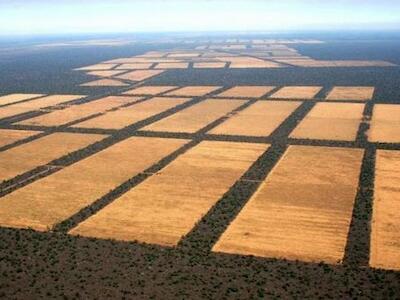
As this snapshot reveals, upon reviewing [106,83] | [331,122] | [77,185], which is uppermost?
[77,185]

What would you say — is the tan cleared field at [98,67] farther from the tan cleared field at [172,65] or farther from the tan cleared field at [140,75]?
→ the tan cleared field at [140,75]

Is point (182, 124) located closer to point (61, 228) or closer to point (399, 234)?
point (61, 228)

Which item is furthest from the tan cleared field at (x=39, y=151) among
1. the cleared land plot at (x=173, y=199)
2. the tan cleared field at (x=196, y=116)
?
the cleared land plot at (x=173, y=199)

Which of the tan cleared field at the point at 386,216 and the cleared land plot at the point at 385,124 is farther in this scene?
the cleared land plot at the point at 385,124

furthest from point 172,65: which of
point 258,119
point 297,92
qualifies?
point 258,119

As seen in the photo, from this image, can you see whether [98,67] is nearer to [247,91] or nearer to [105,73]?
[105,73]
